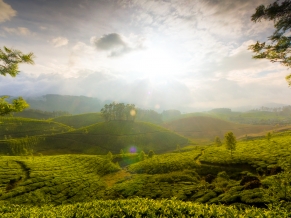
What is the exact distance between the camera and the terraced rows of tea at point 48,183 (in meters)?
33.7

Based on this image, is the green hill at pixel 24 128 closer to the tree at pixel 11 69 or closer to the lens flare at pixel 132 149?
the lens flare at pixel 132 149

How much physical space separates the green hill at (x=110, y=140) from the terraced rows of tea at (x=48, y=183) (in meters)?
70.7

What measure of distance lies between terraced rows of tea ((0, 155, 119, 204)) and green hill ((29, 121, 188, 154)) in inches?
2784

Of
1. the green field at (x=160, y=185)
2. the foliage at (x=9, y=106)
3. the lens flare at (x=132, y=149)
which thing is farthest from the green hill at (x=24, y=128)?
the foliage at (x=9, y=106)

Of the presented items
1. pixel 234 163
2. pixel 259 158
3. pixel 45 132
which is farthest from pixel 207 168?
pixel 45 132

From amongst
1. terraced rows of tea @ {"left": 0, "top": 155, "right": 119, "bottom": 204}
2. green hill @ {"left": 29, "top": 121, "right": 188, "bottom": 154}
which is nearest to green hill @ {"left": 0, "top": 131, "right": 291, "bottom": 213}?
terraced rows of tea @ {"left": 0, "top": 155, "right": 119, "bottom": 204}

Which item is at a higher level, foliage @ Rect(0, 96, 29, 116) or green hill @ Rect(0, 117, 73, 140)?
foliage @ Rect(0, 96, 29, 116)

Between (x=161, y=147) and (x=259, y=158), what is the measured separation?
10454 centimetres

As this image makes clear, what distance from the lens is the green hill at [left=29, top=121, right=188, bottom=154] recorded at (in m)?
126

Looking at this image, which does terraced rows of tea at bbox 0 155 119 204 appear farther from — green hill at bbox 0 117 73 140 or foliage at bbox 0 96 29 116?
green hill at bbox 0 117 73 140

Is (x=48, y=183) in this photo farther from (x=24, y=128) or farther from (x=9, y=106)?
(x=24, y=128)

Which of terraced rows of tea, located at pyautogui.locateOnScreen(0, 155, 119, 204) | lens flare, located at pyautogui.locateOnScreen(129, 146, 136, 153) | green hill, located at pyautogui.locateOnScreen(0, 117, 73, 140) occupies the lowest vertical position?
lens flare, located at pyautogui.locateOnScreen(129, 146, 136, 153)

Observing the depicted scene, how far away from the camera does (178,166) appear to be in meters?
50.2

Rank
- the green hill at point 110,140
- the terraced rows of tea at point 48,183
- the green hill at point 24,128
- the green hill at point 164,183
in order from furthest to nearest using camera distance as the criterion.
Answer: the green hill at point 24,128 < the green hill at point 110,140 < the terraced rows of tea at point 48,183 < the green hill at point 164,183
